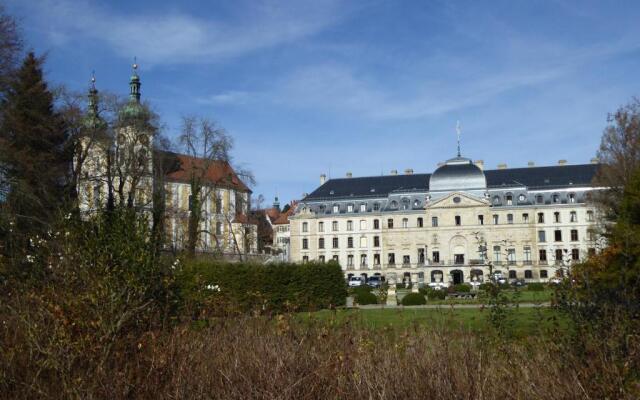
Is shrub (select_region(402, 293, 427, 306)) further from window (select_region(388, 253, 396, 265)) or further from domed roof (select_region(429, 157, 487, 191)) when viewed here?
domed roof (select_region(429, 157, 487, 191))

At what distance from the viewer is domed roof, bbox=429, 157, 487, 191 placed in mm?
70062

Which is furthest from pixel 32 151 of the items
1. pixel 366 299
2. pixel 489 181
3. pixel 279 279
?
pixel 489 181

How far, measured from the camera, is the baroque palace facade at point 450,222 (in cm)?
6788

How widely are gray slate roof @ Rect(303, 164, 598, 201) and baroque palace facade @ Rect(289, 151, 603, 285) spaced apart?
0.37 feet

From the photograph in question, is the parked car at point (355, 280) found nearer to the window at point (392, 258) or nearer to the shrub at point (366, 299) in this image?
the window at point (392, 258)

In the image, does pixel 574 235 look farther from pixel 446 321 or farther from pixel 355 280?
pixel 446 321

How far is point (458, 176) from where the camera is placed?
7062cm

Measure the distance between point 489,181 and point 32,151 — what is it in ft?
182

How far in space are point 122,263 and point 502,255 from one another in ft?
211

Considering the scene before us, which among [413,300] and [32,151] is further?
[413,300]

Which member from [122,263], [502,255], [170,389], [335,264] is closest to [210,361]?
[170,389]

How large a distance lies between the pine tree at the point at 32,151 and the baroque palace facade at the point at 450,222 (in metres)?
46.0

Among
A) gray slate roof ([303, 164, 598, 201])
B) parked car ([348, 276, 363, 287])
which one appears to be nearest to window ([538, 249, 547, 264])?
gray slate roof ([303, 164, 598, 201])

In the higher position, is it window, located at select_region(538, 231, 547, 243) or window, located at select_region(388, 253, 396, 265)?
window, located at select_region(538, 231, 547, 243)
